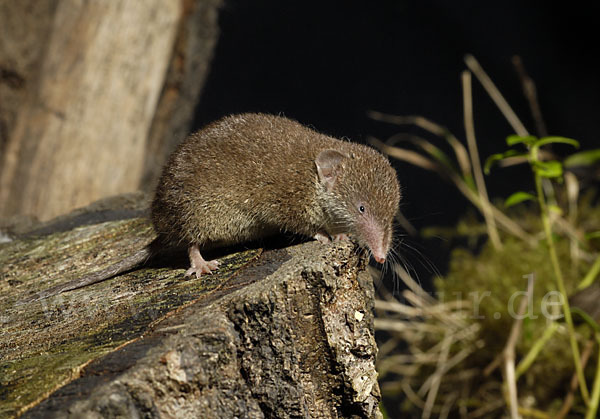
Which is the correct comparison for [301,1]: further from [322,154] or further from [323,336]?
[323,336]

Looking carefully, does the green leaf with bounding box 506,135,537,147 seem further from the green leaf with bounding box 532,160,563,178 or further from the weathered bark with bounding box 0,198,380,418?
the weathered bark with bounding box 0,198,380,418

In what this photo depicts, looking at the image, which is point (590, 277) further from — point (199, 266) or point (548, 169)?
point (199, 266)

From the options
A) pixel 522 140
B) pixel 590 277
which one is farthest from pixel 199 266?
pixel 590 277

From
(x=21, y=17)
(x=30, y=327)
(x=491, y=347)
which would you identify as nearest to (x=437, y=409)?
(x=491, y=347)

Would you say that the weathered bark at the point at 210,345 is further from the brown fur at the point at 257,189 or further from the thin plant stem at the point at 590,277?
the thin plant stem at the point at 590,277

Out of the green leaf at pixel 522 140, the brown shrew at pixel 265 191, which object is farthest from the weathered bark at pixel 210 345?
the green leaf at pixel 522 140
